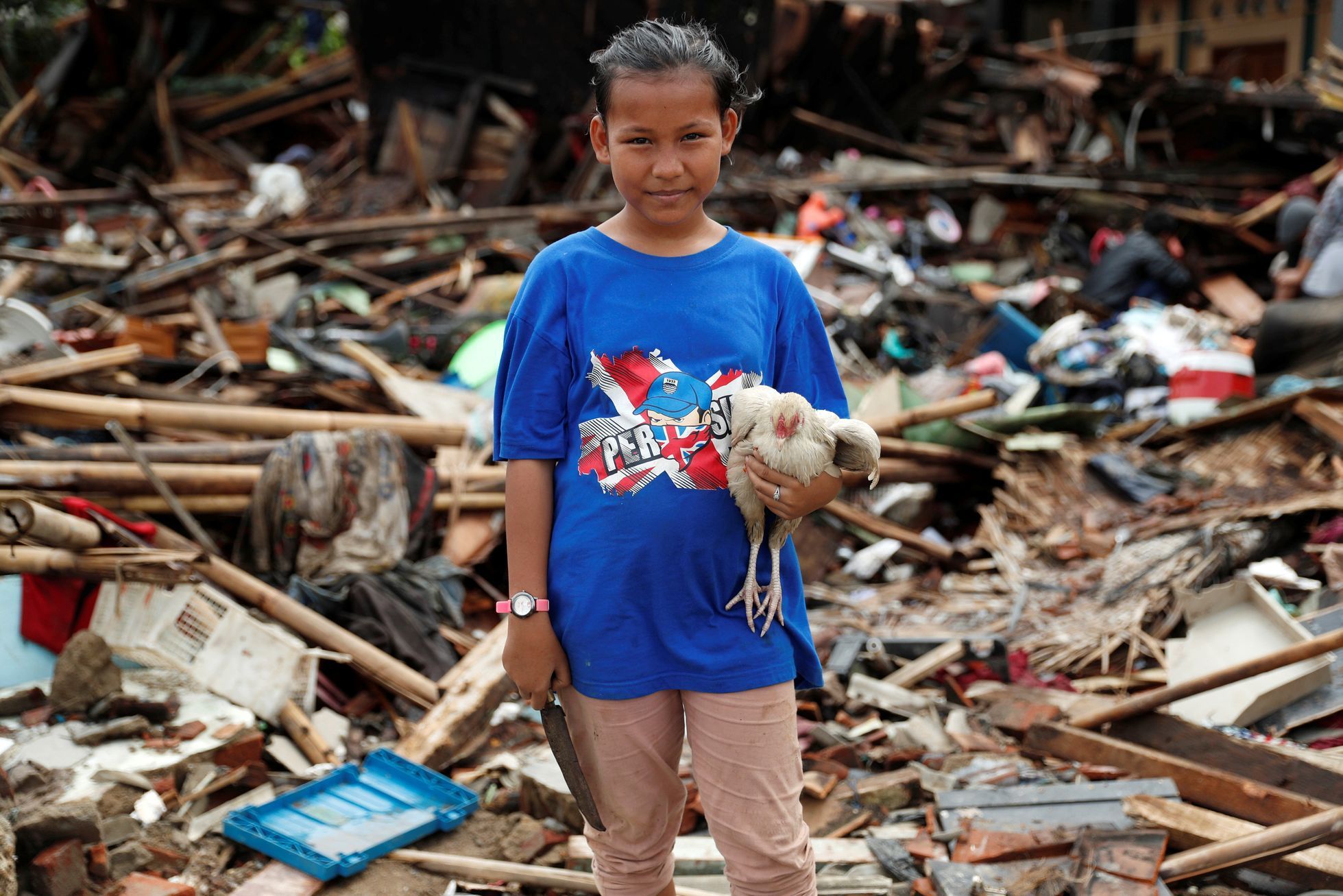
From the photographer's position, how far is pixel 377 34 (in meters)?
12.4

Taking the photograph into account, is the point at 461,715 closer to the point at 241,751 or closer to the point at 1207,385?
the point at 241,751

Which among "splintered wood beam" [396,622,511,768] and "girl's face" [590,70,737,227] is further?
"splintered wood beam" [396,622,511,768]

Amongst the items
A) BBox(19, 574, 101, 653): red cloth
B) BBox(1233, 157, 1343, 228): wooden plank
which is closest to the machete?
BBox(19, 574, 101, 653): red cloth

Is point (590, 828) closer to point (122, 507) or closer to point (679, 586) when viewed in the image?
point (679, 586)

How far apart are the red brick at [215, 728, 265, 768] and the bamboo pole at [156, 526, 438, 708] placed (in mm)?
589

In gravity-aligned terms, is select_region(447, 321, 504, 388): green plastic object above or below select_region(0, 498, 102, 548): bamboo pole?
below

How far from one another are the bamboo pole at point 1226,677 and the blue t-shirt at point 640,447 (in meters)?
1.86

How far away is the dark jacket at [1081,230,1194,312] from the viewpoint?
9.90 meters

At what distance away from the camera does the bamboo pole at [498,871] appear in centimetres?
295

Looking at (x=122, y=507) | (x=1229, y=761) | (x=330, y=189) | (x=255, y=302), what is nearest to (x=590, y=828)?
(x=1229, y=761)

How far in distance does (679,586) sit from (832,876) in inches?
57.8

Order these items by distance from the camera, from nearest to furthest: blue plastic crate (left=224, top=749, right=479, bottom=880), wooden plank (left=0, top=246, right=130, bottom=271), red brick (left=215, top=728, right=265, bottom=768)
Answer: blue plastic crate (left=224, top=749, right=479, bottom=880), red brick (left=215, top=728, right=265, bottom=768), wooden plank (left=0, top=246, right=130, bottom=271)

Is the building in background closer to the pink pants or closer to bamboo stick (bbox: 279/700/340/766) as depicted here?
bamboo stick (bbox: 279/700/340/766)

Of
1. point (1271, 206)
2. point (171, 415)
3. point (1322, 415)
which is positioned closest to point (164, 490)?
point (171, 415)
